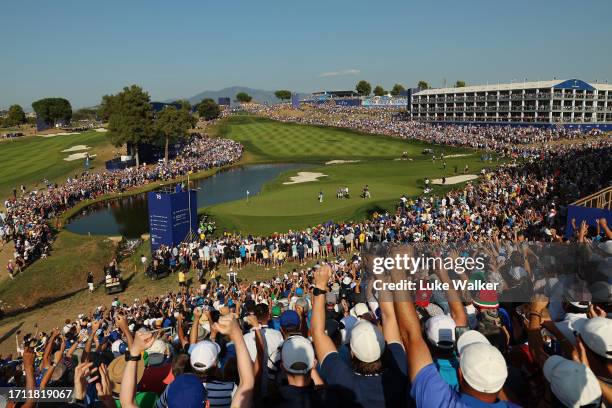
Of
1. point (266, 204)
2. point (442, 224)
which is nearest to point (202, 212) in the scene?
point (266, 204)

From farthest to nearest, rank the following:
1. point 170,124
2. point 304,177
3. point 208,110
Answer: point 208,110 → point 170,124 → point 304,177

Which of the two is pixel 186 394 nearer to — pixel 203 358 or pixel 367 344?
pixel 203 358

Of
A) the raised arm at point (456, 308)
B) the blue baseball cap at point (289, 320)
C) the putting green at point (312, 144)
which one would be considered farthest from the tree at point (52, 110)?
the raised arm at point (456, 308)

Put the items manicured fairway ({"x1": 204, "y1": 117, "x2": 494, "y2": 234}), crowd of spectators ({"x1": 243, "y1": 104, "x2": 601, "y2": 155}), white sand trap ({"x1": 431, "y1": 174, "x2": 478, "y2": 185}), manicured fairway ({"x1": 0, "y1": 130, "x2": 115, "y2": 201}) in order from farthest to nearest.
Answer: crowd of spectators ({"x1": 243, "y1": 104, "x2": 601, "y2": 155})
manicured fairway ({"x1": 0, "y1": 130, "x2": 115, "y2": 201})
white sand trap ({"x1": 431, "y1": 174, "x2": 478, "y2": 185})
manicured fairway ({"x1": 204, "y1": 117, "x2": 494, "y2": 234})

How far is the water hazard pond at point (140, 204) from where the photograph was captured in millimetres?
35156

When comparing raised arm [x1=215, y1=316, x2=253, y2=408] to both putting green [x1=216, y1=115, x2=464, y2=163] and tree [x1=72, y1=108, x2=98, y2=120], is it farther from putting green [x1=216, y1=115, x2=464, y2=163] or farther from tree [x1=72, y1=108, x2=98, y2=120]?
tree [x1=72, y1=108, x2=98, y2=120]

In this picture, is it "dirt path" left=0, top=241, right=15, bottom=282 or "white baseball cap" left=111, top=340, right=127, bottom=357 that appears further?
"dirt path" left=0, top=241, right=15, bottom=282

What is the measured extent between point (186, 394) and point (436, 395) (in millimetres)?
1804

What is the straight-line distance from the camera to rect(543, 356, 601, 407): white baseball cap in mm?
3061

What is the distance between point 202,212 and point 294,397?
2736cm

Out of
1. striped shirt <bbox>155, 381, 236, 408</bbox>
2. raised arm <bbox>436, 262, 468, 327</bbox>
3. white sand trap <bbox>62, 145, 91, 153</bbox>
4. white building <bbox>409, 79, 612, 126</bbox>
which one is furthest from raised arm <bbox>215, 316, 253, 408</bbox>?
white building <bbox>409, 79, 612, 126</bbox>

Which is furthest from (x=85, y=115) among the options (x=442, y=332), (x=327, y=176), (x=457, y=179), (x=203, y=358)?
(x=442, y=332)

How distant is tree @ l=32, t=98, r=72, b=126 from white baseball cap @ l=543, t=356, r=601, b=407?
423 feet

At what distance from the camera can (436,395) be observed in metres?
3.06
